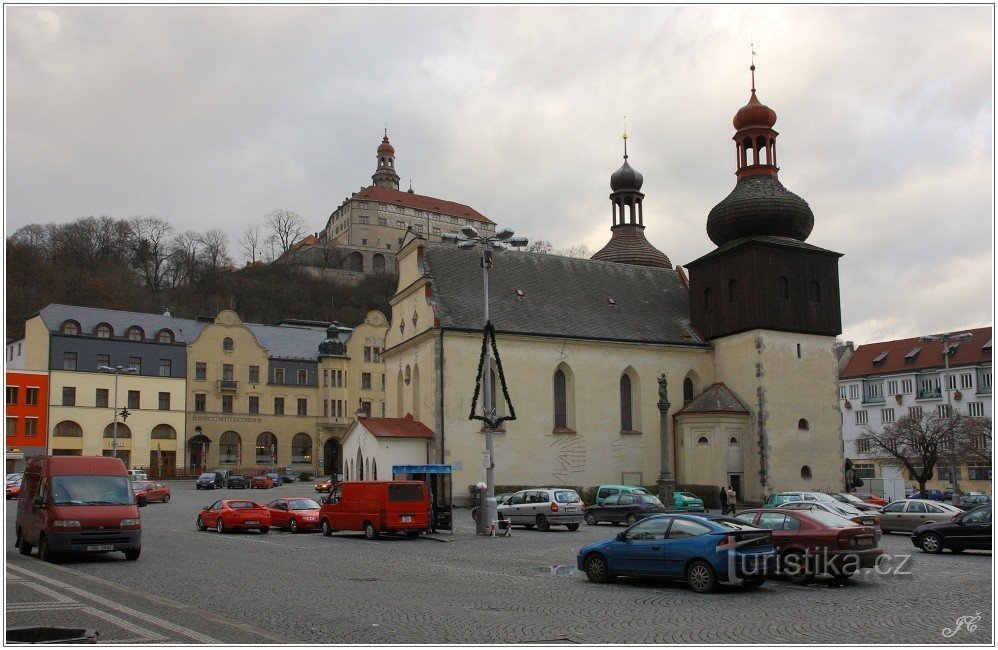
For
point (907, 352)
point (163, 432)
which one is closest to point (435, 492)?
point (163, 432)

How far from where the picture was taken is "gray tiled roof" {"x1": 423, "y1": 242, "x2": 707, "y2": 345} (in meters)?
46.3

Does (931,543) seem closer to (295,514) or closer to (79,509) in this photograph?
(295,514)

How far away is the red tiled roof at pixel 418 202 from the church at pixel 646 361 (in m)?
109

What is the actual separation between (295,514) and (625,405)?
838 inches

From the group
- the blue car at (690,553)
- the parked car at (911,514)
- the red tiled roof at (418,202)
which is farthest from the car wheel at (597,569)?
the red tiled roof at (418,202)

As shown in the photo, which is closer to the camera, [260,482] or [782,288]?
[782,288]

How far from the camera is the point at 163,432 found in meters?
73.6

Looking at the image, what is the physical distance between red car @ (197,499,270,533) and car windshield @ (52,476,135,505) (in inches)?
358

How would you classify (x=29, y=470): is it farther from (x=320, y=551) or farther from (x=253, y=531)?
(x=253, y=531)

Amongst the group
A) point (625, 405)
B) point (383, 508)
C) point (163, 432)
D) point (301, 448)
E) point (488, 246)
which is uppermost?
point (488, 246)

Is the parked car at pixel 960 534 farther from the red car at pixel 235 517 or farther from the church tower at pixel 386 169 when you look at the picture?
the church tower at pixel 386 169

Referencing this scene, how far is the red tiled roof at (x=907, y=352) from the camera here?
80.9m

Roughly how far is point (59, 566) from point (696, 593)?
1212 centimetres

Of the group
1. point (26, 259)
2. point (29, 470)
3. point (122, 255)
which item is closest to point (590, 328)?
point (29, 470)
